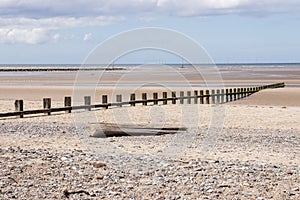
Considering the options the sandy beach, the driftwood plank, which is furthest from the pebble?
the driftwood plank

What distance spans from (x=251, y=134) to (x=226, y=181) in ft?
→ 26.8

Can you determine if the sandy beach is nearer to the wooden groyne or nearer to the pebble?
the pebble

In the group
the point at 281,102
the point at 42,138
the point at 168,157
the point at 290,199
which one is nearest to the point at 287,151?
the point at 168,157

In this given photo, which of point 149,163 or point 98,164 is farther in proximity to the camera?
point 149,163

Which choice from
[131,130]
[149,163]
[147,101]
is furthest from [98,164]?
[147,101]

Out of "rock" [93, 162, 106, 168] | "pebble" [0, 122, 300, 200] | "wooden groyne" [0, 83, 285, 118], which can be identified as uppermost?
"wooden groyne" [0, 83, 285, 118]

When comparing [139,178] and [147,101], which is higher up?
[147,101]

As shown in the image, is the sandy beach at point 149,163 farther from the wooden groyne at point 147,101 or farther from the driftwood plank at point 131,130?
the wooden groyne at point 147,101

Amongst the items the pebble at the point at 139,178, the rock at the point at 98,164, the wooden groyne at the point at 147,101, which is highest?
the wooden groyne at the point at 147,101

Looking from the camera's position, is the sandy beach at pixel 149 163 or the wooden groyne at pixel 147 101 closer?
the sandy beach at pixel 149 163

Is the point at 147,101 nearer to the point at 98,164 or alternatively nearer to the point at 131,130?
the point at 131,130

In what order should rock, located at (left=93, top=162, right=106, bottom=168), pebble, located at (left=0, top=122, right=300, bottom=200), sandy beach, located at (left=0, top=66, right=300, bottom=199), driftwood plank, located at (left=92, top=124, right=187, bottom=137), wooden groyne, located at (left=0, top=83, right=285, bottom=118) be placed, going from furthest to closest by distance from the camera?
1. wooden groyne, located at (left=0, top=83, right=285, bottom=118)
2. driftwood plank, located at (left=92, top=124, right=187, bottom=137)
3. rock, located at (left=93, top=162, right=106, bottom=168)
4. sandy beach, located at (left=0, top=66, right=300, bottom=199)
5. pebble, located at (left=0, top=122, right=300, bottom=200)

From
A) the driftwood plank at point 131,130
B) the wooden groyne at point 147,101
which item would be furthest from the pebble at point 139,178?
the wooden groyne at point 147,101

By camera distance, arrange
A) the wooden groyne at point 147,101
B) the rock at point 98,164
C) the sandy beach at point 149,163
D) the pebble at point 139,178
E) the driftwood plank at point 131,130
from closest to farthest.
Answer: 1. the pebble at point 139,178
2. the sandy beach at point 149,163
3. the rock at point 98,164
4. the driftwood plank at point 131,130
5. the wooden groyne at point 147,101
